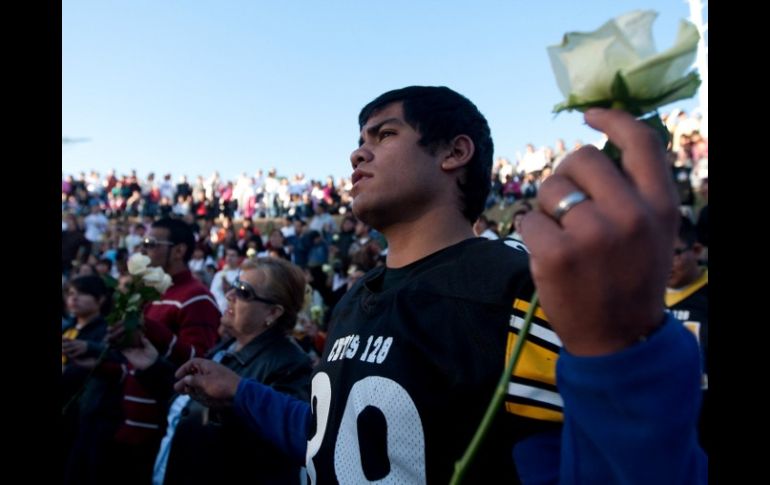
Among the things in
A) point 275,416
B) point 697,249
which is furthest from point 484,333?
point 697,249

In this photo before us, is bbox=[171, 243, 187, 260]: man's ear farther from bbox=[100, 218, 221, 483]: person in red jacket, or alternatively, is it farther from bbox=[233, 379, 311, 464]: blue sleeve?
bbox=[233, 379, 311, 464]: blue sleeve

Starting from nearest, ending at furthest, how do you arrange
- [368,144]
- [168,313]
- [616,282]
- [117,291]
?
1. [616,282]
2. [368,144]
3. [117,291]
4. [168,313]

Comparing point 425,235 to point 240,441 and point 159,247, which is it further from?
point 159,247

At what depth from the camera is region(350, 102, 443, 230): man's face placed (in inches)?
69.6

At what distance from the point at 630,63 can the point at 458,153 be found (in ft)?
3.70

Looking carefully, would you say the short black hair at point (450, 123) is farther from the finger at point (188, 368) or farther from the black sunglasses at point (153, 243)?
the black sunglasses at point (153, 243)

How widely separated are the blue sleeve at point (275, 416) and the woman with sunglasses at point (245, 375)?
57 cm

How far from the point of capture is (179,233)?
195 inches

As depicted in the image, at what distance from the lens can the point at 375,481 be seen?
1368mm

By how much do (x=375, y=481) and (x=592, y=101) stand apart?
89 centimetres

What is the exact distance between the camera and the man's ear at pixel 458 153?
186 cm

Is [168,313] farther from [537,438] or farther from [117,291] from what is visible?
[537,438]

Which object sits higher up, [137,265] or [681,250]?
[681,250]
